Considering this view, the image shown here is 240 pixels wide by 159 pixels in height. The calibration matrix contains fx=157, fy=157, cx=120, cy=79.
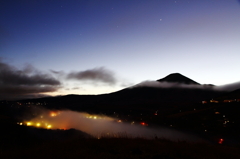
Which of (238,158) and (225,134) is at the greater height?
(238,158)

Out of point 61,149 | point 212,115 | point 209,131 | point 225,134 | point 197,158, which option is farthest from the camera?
point 212,115

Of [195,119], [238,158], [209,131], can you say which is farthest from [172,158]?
[195,119]

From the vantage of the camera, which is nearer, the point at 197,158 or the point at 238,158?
the point at 197,158

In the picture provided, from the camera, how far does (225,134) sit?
3984 cm

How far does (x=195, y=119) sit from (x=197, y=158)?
57144mm

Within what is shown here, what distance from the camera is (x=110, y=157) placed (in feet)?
24.6

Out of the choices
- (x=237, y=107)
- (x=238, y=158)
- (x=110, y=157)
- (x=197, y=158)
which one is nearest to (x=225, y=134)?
(x=237, y=107)

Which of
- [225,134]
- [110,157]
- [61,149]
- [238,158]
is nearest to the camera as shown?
[110,157]

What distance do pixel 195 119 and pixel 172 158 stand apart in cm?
5823

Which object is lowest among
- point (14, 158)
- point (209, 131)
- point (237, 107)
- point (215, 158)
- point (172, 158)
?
point (209, 131)

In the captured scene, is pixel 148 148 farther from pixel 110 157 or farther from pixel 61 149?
pixel 61 149

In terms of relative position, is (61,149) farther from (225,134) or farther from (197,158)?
(225,134)

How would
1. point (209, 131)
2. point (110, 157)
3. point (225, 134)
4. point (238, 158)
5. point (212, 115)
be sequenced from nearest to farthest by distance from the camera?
point (110, 157), point (238, 158), point (225, 134), point (209, 131), point (212, 115)

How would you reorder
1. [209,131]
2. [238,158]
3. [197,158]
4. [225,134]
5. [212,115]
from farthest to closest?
[212,115]
[209,131]
[225,134]
[238,158]
[197,158]
